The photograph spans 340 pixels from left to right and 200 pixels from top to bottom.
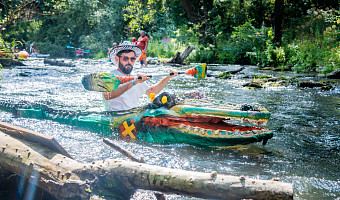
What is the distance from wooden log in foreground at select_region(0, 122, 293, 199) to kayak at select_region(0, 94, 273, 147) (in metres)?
1.53

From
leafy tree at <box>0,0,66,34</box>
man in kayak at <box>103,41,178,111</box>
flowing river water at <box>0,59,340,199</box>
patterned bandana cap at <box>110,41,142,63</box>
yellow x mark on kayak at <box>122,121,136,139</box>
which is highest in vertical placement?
leafy tree at <box>0,0,66,34</box>

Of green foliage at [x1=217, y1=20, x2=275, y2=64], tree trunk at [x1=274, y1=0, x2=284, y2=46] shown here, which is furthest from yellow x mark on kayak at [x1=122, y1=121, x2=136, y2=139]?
tree trunk at [x1=274, y1=0, x2=284, y2=46]

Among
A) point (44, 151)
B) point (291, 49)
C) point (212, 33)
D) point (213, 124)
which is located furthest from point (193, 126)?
point (212, 33)

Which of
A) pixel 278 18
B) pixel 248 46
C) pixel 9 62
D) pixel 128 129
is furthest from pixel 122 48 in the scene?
pixel 248 46

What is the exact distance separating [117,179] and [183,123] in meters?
1.67

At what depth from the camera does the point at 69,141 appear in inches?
164

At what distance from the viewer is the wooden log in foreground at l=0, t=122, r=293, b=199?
1911 millimetres

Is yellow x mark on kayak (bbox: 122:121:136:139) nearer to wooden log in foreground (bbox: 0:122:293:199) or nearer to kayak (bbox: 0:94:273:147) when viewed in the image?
kayak (bbox: 0:94:273:147)

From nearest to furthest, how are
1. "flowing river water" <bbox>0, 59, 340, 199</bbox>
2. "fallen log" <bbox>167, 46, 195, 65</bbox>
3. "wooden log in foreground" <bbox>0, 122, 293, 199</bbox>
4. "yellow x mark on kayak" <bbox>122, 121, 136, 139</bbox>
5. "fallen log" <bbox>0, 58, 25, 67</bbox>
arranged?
1. "wooden log in foreground" <bbox>0, 122, 293, 199</bbox>
2. "flowing river water" <bbox>0, 59, 340, 199</bbox>
3. "yellow x mark on kayak" <bbox>122, 121, 136, 139</bbox>
4. "fallen log" <bbox>0, 58, 25, 67</bbox>
5. "fallen log" <bbox>167, 46, 195, 65</bbox>

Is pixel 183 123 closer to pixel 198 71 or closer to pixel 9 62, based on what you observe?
pixel 198 71

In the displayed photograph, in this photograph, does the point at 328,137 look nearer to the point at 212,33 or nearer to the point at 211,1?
the point at 212,33

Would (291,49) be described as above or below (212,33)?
below

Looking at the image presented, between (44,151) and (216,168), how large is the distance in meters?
1.70

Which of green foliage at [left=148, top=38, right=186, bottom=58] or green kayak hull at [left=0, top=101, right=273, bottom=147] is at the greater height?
green foliage at [left=148, top=38, right=186, bottom=58]
